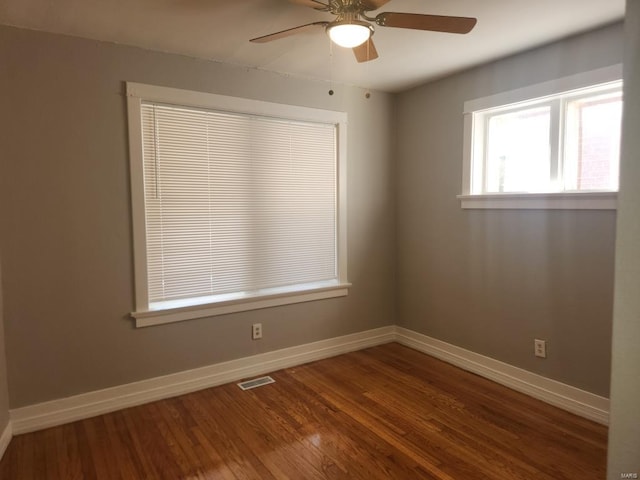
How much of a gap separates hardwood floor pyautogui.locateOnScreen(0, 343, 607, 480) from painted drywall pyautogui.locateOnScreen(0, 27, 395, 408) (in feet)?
1.14

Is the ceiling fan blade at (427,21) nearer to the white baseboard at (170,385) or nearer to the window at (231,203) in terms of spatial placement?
the window at (231,203)

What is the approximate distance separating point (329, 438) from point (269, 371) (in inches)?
41.7

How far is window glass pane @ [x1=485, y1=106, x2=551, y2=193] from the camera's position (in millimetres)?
2910

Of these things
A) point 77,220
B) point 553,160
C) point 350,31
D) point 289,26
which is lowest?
point 77,220

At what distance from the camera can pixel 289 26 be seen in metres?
2.46

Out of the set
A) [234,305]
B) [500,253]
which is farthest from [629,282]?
[234,305]

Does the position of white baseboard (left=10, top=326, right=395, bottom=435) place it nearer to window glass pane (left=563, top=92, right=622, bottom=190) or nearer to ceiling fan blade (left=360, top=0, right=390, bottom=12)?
window glass pane (left=563, top=92, right=622, bottom=190)

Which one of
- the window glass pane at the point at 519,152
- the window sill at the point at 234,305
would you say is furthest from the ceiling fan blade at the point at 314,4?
the window sill at the point at 234,305

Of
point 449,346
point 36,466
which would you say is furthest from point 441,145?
point 36,466

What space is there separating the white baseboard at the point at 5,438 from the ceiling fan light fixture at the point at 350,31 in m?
2.80

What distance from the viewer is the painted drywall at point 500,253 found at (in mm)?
2592

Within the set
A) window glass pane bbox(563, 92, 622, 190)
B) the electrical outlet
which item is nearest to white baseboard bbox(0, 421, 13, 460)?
the electrical outlet

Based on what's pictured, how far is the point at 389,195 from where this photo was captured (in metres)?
4.03

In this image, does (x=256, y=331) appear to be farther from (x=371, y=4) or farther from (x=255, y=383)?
(x=371, y=4)
